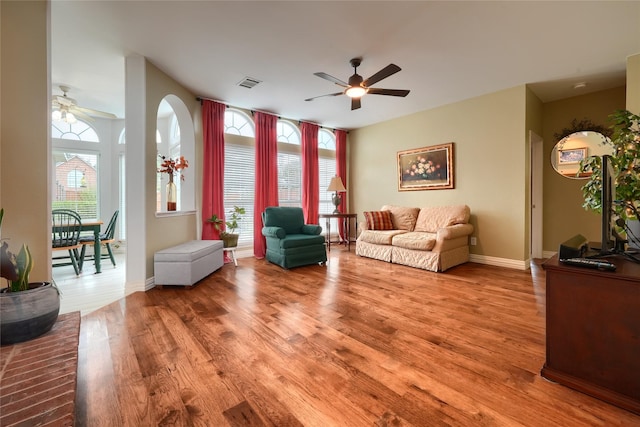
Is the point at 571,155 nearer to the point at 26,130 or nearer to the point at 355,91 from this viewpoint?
the point at 355,91

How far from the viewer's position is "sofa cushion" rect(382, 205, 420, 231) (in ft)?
16.4

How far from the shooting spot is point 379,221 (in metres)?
5.06

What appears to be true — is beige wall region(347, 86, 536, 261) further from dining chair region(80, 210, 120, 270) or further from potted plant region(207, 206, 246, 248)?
dining chair region(80, 210, 120, 270)

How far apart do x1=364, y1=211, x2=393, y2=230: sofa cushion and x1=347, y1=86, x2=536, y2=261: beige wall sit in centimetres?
66

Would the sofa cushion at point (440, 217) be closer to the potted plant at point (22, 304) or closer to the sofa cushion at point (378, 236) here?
the sofa cushion at point (378, 236)

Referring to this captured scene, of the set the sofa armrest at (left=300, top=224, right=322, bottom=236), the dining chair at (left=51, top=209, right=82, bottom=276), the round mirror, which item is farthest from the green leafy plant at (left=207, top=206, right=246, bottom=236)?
the round mirror

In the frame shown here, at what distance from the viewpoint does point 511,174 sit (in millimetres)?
4047

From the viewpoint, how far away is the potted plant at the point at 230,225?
14.6 feet

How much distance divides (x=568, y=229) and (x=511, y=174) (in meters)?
1.59

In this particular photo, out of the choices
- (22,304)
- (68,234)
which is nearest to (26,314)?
(22,304)

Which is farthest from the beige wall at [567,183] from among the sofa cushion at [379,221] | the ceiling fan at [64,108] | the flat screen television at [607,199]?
the ceiling fan at [64,108]

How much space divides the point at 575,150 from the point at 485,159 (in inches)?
61.0

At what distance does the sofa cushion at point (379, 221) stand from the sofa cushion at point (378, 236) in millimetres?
211

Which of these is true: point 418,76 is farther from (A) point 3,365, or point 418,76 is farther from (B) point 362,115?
(A) point 3,365
